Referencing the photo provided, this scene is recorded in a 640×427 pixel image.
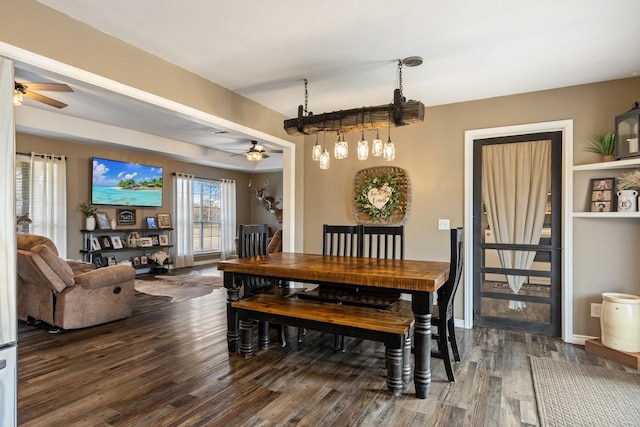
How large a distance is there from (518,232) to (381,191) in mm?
1572

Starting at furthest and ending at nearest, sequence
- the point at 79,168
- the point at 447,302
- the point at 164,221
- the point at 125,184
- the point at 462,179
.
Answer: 1. the point at 164,221
2. the point at 125,184
3. the point at 79,168
4. the point at 462,179
5. the point at 447,302

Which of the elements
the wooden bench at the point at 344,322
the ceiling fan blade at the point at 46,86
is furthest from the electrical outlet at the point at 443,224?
the ceiling fan blade at the point at 46,86

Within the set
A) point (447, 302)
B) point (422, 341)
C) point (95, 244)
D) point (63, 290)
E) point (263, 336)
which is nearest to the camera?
point (422, 341)

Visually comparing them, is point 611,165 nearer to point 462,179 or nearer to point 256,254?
point 462,179

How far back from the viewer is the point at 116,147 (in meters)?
6.46

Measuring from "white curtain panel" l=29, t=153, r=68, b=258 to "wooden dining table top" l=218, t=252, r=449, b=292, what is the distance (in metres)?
4.35

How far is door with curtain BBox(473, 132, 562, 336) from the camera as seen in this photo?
369 cm

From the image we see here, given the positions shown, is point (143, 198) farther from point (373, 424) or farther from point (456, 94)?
point (373, 424)

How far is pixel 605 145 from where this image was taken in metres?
3.31

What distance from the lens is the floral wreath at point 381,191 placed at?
4.34 meters

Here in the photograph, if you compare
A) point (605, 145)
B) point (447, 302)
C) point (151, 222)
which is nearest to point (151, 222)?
point (151, 222)

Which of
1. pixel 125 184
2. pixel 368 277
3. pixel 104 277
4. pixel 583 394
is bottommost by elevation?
pixel 583 394

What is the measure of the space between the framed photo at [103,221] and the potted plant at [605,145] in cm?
732

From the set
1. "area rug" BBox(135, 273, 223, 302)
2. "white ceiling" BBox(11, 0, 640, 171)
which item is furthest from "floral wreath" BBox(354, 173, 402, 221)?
"area rug" BBox(135, 273, 223, 302)
